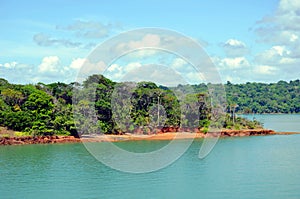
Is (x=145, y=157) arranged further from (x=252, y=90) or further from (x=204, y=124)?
(x=252, y=90)

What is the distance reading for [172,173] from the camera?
21719 mm

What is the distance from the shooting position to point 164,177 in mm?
20688

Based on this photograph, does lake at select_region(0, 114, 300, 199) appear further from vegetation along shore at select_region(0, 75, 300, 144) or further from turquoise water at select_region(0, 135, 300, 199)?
vegetation along shore at select_region(0, 75, 300, 144)

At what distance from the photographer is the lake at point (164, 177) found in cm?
1778

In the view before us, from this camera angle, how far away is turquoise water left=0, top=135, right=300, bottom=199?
58.3 feet

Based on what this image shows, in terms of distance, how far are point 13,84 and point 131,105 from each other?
14178 millimetres

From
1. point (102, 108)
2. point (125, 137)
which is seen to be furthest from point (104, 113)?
point (125, 137)

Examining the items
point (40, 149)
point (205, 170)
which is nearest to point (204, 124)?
point (40, 149)

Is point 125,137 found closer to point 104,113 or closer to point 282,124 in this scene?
point 104,113

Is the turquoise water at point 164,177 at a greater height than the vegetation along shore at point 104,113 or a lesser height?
lesser

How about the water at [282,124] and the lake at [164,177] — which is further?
the water at [282,124]

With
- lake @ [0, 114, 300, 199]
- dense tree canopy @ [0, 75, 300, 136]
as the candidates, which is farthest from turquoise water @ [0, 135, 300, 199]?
dense tree canopy @ [0, 75, 300, 136]

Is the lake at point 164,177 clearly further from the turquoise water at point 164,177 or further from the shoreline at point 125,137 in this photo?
the shoreline at point 125,137

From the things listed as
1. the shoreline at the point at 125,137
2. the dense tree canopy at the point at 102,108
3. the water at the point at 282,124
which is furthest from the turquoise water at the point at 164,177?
the water at the point at 282,124
